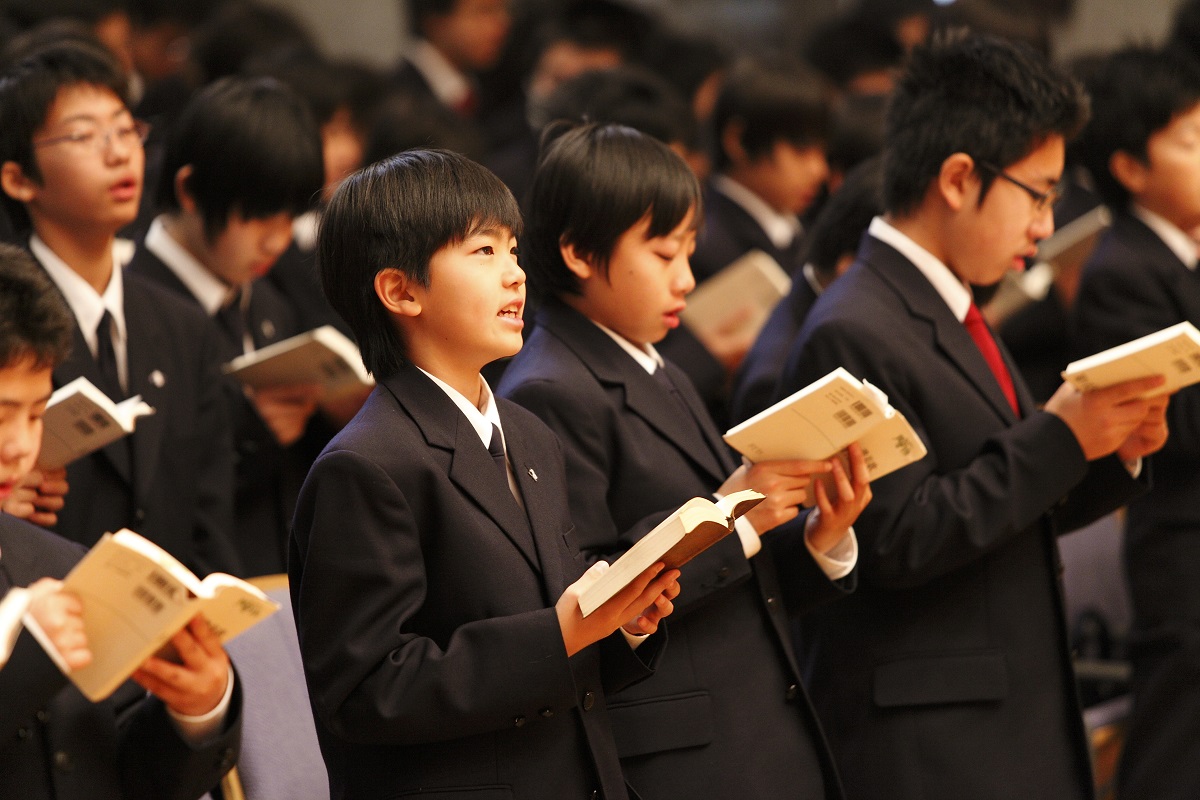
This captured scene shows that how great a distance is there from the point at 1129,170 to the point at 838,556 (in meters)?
1.73

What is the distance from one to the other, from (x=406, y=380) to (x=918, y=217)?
1.27 meters

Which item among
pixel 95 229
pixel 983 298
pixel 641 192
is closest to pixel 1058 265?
pixel 983 298

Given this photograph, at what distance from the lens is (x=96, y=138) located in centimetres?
301

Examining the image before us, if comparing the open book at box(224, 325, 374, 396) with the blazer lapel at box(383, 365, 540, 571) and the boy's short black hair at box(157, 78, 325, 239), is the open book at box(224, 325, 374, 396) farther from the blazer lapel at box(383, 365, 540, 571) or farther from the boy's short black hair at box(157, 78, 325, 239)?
the blazer lapel at box(383, 365, 540, 571)

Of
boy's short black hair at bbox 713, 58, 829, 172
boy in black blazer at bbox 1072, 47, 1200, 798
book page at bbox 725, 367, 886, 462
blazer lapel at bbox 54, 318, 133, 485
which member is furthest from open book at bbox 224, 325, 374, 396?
boy's short black hair at bbox 713, 58, 829, 172

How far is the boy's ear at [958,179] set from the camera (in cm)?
282

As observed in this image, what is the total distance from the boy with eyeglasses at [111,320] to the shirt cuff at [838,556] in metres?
1.24

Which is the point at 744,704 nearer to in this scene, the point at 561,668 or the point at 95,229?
the point at 561,668

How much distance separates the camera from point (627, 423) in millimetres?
2449

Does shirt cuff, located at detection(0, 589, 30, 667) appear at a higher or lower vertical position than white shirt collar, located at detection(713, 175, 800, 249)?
lower

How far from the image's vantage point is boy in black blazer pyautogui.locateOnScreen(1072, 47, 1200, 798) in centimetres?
346

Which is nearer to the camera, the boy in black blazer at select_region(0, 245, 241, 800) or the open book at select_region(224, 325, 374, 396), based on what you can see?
the boy in black blazer at select_region(0, 245, 241, 800)

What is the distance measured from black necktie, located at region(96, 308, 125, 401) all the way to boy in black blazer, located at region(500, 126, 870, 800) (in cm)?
89

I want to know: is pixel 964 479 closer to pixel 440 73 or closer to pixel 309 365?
pixel 309 365
